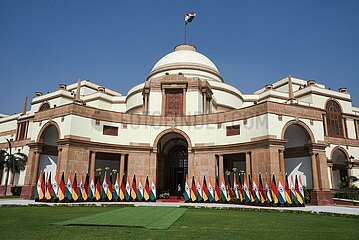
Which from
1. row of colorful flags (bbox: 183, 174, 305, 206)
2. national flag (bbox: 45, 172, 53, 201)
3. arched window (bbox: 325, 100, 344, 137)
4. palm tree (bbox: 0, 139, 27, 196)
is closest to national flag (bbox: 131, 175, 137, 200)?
row of colorful flags (bbox: 183, 174, 305, 206)

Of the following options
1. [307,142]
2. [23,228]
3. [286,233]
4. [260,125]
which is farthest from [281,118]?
[23,228]

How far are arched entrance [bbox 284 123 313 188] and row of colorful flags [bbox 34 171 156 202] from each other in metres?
13.7

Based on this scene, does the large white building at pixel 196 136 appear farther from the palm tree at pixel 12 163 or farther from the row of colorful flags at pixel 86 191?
the palm tree at pixel 12 163

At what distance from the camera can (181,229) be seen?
992 cm

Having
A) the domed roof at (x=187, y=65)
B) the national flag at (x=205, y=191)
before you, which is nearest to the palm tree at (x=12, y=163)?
the domed roof at (x=187, y=65)

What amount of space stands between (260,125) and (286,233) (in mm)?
15962

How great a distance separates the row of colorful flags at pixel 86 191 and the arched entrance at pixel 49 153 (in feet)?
16.4

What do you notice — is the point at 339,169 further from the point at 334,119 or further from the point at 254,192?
the point at 254,192

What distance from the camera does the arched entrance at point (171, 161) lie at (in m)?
29.9

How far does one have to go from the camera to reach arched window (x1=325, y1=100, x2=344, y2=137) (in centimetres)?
3578

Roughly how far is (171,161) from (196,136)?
5068 mm

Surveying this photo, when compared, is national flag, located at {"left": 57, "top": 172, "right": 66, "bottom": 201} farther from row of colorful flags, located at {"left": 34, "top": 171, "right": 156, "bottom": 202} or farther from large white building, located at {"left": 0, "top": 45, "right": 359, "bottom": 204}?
large white building, located at {"left": 0, "top": 45, "right": 359, "bottom": 204}

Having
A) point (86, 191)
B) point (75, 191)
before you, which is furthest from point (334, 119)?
point (75, 191)

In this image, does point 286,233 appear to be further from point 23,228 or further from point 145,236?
point 23,228
